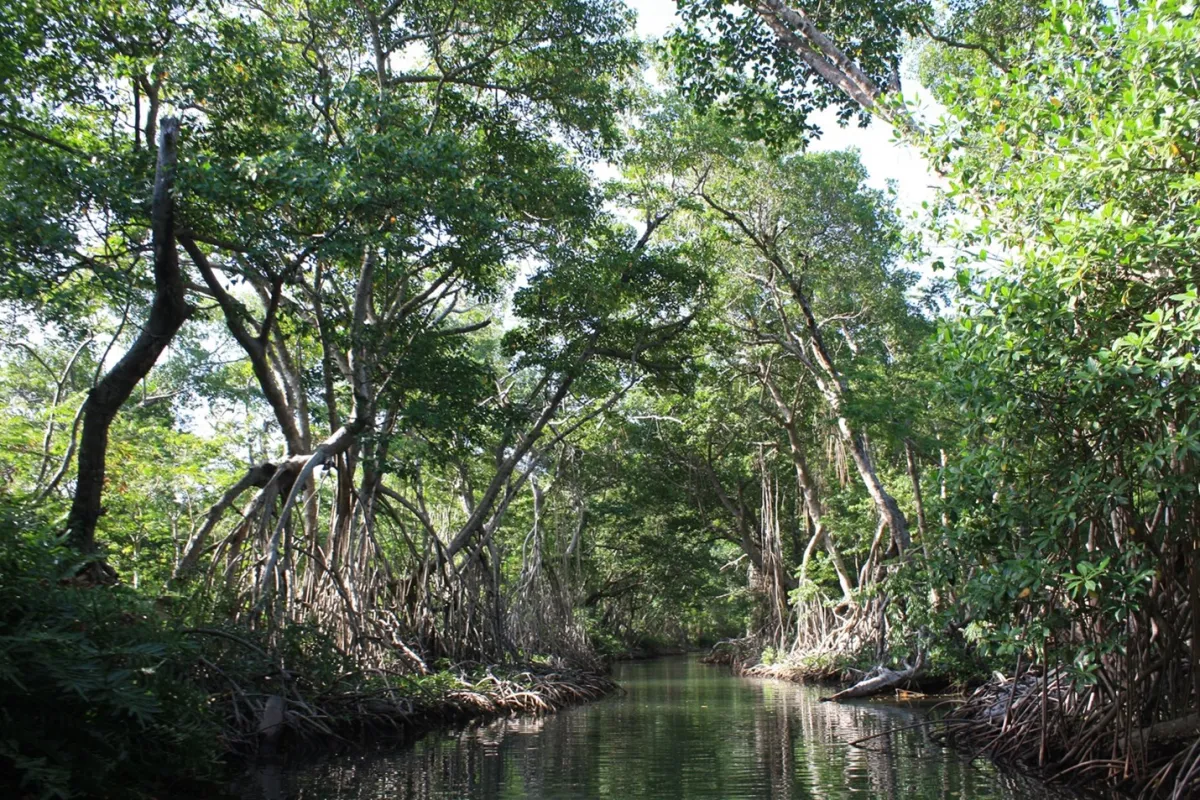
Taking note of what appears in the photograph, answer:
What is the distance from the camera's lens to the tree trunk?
686cm

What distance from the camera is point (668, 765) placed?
7160 millimetres

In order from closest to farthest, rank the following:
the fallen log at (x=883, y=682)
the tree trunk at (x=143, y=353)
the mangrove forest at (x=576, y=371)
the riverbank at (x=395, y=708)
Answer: the mangrove forest at (x=576, y=371), the tree trunk at (x=143, y=353), the riverbank at (x=395, y=708), the fallen log at (x=883, y=682)

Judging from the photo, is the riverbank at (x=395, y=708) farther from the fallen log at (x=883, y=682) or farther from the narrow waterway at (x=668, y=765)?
the fallen log at (x=883, y=682)

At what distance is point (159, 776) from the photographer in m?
5.33

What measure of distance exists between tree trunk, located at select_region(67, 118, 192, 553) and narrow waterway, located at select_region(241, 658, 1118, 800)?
7.99ft

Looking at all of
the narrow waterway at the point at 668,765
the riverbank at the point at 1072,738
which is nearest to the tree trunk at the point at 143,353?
the narrow waterway at the point at 668,765

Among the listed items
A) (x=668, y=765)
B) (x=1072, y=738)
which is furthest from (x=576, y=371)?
(x=1072, y=738)

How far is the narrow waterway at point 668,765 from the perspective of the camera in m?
5.93

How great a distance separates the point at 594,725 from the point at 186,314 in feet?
19.9

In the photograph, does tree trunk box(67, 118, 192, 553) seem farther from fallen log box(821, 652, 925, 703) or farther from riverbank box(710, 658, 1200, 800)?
fallen log box(821, 652, 925, 703)

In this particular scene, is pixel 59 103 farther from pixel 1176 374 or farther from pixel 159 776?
pixel 1176 374

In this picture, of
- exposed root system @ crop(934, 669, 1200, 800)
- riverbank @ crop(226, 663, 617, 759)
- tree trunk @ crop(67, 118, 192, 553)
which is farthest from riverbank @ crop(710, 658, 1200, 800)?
tree trunk @ crop(67, 118, 192, 553)

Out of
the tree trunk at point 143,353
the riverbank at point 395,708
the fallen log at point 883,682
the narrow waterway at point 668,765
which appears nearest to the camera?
the narrow waterway at point 668,765

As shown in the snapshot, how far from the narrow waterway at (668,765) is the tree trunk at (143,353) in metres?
2.43
